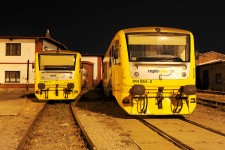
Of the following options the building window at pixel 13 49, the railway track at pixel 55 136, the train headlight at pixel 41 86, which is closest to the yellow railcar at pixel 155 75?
the railway track at pixel 55 136

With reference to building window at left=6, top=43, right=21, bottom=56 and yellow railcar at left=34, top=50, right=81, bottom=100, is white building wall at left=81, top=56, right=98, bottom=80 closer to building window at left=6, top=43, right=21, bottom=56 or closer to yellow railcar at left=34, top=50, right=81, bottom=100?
building window at left=6, top=43, right=21, bottom=56

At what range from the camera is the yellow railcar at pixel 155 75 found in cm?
957

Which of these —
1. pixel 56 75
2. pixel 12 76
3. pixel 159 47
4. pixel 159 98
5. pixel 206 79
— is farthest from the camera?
pixel 206 79

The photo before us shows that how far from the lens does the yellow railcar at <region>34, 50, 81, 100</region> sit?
14828mm

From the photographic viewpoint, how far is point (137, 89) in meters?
9.23

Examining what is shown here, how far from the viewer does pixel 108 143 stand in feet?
22.3

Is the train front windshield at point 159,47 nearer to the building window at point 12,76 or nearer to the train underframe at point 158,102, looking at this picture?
the train underframe at point 158,102

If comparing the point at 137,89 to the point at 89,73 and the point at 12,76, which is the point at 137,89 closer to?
the point at 12,76

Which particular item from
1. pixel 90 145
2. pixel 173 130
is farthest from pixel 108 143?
pixel 173 130

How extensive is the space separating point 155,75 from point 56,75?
6.78m

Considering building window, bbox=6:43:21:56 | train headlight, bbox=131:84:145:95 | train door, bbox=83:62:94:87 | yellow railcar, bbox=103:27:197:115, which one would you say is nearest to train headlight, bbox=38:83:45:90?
yellow railcar, bbox=103:27:197:115

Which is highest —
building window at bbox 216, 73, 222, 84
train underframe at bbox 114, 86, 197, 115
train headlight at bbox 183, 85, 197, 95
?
building window at bbox 216, 73, 222, 84

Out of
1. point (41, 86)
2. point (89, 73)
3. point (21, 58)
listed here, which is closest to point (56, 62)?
point (41, 86)

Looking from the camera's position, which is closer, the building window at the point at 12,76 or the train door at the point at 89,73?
the building window at the point at 12,76
